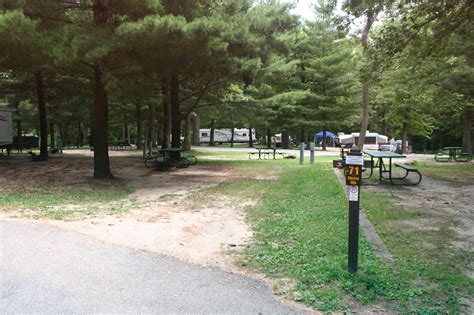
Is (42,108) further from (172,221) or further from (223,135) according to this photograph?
(223,135)

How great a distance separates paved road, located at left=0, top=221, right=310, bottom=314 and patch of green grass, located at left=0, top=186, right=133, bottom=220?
7.81ft

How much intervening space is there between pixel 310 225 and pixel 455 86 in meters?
13.5

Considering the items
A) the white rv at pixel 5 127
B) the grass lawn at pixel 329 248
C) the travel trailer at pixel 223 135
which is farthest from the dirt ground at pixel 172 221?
the travel trailer at pixel 223 135

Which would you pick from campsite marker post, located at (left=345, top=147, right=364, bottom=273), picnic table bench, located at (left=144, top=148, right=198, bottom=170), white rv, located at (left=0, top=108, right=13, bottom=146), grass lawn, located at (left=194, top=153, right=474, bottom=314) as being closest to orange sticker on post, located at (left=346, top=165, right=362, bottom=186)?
campsite marker post, located at (left=345, top=147, right=364, bottom=273)

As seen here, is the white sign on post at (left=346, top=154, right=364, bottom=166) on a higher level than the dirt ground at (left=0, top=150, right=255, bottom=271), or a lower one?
higher

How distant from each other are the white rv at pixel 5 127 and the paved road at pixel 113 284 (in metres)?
18.7

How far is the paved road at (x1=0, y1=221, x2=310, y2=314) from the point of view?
11.7ft

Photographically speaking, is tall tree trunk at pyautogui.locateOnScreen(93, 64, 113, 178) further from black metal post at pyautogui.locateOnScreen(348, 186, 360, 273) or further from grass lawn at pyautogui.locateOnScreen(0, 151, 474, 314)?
black metal post at pyautogui.locateOnScreen(348, 186, 360, 273)

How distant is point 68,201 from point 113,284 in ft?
17.4

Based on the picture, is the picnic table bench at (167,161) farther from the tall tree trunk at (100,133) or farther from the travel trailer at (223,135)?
the travel trailer at (223,135)

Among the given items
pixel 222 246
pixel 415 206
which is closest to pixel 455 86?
pixel 415 206

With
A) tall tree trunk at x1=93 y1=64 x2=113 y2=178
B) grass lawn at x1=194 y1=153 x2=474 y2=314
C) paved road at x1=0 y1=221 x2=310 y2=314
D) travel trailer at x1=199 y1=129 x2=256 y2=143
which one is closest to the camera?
paved road at x1=0 y1=221 x2=310 y2=314

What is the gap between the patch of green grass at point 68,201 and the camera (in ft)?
25.3

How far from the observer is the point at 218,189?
35.5ft
